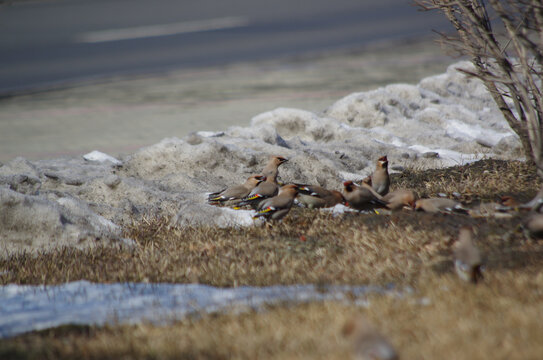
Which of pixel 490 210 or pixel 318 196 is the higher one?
pixel 490 210

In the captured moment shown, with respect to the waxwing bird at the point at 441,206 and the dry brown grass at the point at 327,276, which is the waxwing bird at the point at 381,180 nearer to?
the dry brown grass at the point at 327,276

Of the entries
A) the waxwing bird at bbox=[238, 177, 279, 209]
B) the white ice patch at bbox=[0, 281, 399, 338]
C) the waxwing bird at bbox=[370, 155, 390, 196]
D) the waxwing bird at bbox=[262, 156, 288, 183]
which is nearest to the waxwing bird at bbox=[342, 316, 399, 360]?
the white ice patch at bbox=[0, 281, 399, 338]

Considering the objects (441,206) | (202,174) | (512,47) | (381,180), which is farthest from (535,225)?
(202,174)

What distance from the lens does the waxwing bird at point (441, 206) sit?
5984 mm

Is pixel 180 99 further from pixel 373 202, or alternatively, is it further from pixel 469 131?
pixel 373 202

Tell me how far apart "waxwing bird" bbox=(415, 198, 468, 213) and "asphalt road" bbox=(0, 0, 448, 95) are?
52.0 ft

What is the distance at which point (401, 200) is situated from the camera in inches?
244

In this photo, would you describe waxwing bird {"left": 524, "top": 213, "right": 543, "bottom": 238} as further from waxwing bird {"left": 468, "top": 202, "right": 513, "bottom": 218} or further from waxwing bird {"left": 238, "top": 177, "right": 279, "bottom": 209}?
waxwing bird {"left": 238, "top": 177, "right": 279, "bottom": 209}

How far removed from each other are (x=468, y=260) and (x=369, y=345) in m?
1.36

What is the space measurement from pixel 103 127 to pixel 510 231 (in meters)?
10.4

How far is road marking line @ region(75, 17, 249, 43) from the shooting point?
103 feet

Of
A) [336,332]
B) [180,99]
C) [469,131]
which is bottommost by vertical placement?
[180,99]

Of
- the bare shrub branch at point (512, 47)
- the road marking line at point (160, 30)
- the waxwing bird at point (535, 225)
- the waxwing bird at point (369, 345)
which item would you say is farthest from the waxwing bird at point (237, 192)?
the road marking line at point (160, 30)

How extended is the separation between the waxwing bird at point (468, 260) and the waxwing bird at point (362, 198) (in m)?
1.75
